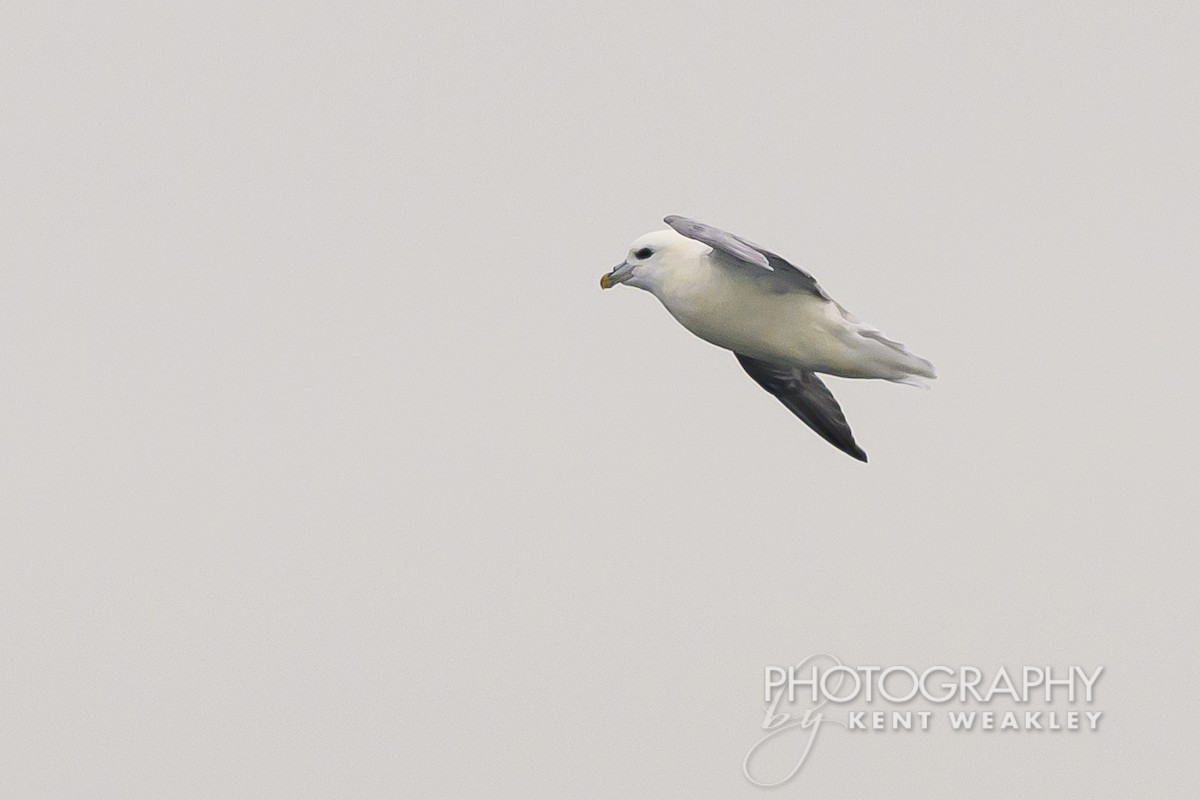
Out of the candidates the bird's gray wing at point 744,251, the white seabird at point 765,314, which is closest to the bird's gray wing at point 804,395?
the white seabird at point 765,314

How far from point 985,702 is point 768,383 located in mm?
3110

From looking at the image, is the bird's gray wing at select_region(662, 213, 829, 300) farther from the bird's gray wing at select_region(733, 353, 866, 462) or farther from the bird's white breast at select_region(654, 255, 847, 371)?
the bird's gray wing at select_region(733, 353, 866, 462)

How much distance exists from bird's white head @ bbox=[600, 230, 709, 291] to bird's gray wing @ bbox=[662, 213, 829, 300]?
43cm

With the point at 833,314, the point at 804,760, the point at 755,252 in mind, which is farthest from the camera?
the point at 804,760

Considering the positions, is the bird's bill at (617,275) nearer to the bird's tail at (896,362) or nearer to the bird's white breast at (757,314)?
the bird's white breast at (757,314)

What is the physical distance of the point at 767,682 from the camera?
622 inches

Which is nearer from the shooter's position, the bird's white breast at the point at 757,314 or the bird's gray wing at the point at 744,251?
the bird's gray wing at the point at 744,251

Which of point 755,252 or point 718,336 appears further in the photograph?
point 718,336

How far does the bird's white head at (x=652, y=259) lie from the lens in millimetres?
14398

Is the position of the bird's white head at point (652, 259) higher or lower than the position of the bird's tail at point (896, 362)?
higher

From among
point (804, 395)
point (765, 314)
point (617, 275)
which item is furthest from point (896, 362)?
point (617, 275)

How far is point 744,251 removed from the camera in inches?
515

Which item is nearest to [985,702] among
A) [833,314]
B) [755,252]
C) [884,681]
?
[884,681]

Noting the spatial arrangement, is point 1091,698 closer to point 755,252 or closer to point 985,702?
point 985,702
